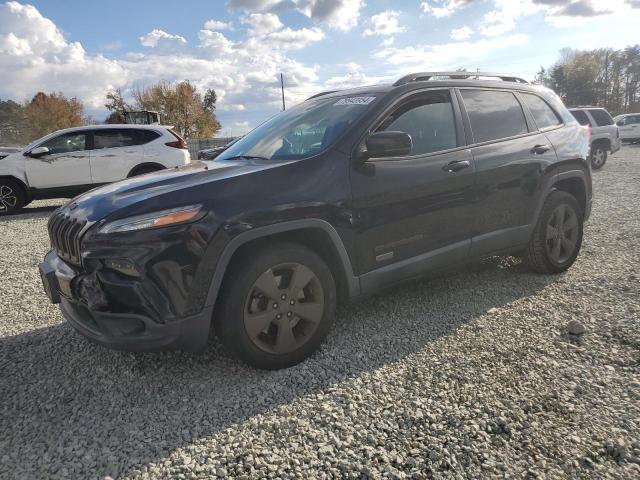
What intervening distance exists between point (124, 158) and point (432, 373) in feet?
30.5

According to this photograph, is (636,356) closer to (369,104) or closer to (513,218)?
(513,218)

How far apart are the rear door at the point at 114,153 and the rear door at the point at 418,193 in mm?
8316

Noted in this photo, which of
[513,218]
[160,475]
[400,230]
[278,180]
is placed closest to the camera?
[160,475]

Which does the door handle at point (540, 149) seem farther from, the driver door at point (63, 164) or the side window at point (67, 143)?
the side window at point (67, 143)

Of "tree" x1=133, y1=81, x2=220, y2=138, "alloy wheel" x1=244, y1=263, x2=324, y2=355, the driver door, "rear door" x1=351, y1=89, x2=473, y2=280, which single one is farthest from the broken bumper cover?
"tree" x1=133, y1=81, x2=220, y2=138

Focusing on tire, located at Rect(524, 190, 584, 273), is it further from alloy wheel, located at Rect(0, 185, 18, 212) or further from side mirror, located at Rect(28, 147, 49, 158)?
alloy wheel, located at Rect(0, 185, 18, 212)

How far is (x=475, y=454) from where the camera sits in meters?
2.04

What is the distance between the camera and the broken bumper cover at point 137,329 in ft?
7.89

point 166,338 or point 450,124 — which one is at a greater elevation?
point 450,124

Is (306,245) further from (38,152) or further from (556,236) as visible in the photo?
(38,152)

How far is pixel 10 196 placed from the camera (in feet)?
32.0

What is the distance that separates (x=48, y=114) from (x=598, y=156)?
5817cm

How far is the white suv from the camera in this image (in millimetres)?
9727

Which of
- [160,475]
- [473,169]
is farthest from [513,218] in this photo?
[160,475]
